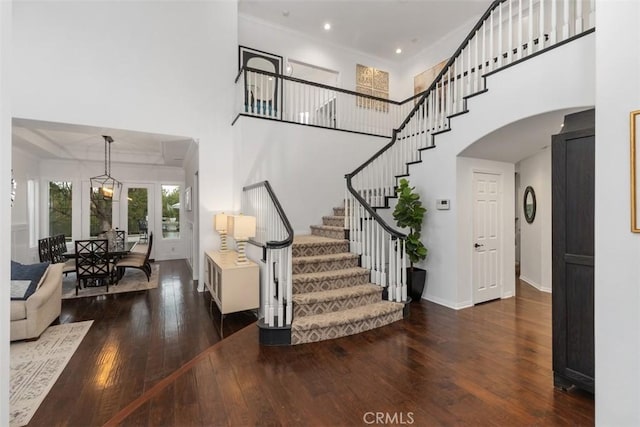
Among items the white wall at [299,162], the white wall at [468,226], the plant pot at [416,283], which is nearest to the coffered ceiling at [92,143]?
the white wall at [299,162]

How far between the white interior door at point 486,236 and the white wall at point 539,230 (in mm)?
1239

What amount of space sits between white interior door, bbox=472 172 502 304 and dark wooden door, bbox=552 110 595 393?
88.0 inches

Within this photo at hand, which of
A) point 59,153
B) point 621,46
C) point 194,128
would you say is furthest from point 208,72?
point 621,46

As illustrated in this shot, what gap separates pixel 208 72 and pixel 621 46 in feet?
18.8

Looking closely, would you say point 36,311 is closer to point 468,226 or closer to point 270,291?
point 270,291

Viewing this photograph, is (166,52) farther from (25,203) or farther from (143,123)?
(25,203)

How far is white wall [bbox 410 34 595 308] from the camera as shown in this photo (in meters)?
2.98

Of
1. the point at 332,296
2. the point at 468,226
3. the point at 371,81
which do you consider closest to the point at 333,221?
the point at 332,296

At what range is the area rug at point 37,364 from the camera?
222 cm

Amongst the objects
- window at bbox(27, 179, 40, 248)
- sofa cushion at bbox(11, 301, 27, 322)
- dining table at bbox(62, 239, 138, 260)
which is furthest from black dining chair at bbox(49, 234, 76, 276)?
sofa cushion at bbox(11, 301, 27, 322)

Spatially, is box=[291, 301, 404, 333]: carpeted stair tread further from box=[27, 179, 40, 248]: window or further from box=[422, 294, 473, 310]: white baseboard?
box=[27, 179, 40, 248]: window

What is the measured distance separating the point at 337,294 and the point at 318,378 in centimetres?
129

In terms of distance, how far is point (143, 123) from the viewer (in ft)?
16.4

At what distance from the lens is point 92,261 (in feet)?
17.8
